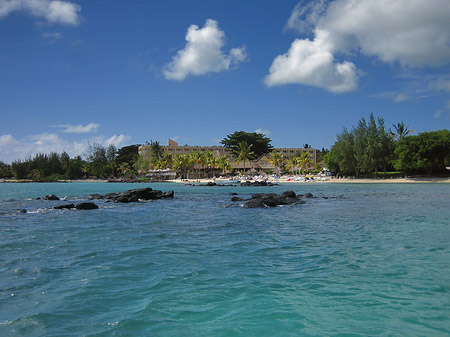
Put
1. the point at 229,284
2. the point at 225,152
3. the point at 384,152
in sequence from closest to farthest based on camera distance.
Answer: the point at 229,284 < the point at 384,152 < the point at 225,152

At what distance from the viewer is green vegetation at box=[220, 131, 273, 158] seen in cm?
12369

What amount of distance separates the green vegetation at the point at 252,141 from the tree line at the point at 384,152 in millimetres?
42063

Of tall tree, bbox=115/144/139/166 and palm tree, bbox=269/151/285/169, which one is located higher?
tall tree, bbox=115/144/139/166

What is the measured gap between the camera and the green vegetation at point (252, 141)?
124m

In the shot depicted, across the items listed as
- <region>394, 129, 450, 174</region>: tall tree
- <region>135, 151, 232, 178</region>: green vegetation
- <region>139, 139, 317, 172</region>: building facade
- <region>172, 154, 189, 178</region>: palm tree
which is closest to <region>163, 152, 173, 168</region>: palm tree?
<region>135, 151, 232, 178</region>: green vegetation

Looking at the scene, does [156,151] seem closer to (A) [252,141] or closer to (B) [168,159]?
(B) [168,159]

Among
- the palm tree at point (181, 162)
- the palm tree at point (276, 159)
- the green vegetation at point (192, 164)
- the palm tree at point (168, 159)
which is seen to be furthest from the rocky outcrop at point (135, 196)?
the palm tree at point (168, 159)

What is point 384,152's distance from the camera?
70.9 metres

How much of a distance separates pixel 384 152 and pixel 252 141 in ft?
191

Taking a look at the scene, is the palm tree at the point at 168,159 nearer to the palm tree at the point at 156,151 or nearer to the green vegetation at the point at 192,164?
the green vegetation at the point at 192,164

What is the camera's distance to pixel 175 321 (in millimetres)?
5801

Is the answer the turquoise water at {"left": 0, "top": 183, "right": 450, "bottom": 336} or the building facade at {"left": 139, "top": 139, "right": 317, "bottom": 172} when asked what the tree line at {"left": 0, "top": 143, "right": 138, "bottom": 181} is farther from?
the turquoise water at {"left": 0, "top": 183, "right": 450, "bottom": 336}

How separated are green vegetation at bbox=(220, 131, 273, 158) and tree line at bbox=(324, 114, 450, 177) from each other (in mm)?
42063

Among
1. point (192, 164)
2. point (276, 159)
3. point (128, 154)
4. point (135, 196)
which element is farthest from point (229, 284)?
point (128, 154)
